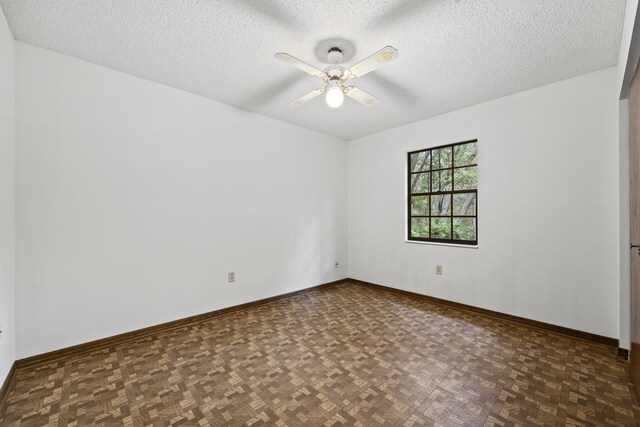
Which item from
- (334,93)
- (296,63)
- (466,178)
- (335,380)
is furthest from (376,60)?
(466,178)

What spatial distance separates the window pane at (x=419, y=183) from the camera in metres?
4.16

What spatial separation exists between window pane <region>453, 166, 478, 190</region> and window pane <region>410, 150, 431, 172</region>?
0.43 meters

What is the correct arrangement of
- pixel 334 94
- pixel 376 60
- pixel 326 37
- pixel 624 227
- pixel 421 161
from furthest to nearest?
1. pixel 421 161
2. pixel 624 227
3. pixel 334 94
4. pixel 326 37
5. pixel 376 60

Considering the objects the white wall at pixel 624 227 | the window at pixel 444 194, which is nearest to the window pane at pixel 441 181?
the window at pixel 444 194

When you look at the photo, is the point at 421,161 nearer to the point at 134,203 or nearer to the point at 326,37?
the point at 326,37

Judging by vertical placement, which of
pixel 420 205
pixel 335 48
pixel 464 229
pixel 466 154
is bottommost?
pixel 464 229

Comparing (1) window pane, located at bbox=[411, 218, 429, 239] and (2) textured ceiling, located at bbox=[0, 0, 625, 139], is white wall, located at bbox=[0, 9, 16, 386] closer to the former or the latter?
(2) textured ceiling, located at bbox=[0, 0, 625, 139]

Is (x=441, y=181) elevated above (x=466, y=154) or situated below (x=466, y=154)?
below

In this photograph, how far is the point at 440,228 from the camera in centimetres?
400

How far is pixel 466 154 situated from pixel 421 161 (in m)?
0.64

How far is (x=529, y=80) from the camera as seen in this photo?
9.40 feet

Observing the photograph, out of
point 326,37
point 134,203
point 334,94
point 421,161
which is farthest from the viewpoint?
point 421,161

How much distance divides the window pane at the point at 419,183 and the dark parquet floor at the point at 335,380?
191cm

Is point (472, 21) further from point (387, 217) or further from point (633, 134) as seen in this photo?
point (387, 217)
